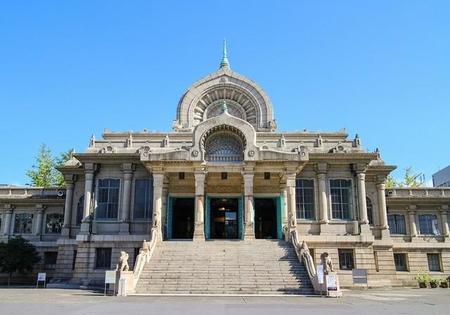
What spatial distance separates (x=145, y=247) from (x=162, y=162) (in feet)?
22.2

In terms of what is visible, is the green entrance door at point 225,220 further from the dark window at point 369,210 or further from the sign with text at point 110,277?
the sign with text at point 110,277

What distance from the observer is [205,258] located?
24453 millimetres

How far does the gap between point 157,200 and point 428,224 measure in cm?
2356

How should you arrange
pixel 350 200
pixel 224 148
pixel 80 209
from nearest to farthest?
pixel 224 148 → pixel 350 200 → pixel 80 209

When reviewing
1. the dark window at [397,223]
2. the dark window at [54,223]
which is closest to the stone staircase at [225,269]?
the dark window at [397,223]

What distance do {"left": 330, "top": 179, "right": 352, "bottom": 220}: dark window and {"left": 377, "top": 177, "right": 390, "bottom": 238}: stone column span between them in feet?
9.29

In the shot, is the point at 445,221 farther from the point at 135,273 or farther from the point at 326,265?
the point at 135,273

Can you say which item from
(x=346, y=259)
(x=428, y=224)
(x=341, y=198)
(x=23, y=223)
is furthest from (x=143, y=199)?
(x=428, y=224)

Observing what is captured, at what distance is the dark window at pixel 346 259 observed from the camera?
2955 cm

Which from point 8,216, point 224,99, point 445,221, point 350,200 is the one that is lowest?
point 445,221

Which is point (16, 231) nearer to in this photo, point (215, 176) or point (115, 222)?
point (115, 222)

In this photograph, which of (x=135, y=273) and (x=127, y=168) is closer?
(x=135, y=273)

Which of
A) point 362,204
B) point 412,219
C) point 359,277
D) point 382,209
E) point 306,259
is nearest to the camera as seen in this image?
point 306,259

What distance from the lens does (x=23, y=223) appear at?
122 ft
